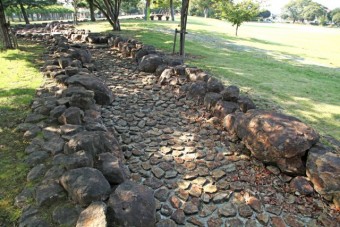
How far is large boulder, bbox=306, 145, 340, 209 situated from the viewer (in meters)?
4.05

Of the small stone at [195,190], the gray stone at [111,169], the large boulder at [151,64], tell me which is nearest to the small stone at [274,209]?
the small stone at [195,190]

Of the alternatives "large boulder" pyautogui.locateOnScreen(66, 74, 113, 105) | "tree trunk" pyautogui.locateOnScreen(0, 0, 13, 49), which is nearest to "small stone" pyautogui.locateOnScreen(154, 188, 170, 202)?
"large boulder" pyautogui.locateOnScreen(66, 74, 113, 105)

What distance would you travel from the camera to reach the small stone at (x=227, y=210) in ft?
12.9

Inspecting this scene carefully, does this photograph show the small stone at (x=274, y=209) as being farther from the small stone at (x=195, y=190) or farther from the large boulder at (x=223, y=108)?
the large boulder at (x=223, y=108)

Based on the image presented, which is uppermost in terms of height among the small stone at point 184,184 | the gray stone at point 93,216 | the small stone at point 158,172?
the gray stone at point 93,216

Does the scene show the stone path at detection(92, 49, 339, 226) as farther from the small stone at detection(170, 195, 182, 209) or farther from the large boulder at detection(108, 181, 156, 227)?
the large boulder at detection(108, 181, 156, 227)

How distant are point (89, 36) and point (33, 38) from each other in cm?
490

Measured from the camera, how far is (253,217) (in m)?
3.93

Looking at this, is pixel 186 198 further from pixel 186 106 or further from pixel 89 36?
pixel 89 36

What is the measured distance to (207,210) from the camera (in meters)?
4.01

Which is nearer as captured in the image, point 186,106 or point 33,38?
point 186,106

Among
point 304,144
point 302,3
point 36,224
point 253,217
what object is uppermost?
point 302,3

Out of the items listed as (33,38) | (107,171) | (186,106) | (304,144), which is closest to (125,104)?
(186,106)

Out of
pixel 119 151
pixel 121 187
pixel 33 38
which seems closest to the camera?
pixel 121 187
